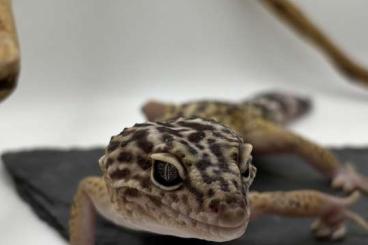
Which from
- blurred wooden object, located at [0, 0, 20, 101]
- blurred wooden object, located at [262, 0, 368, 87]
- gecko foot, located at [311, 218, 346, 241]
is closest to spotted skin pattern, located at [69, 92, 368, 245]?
blurred wooden object, located at [0, 0, 20, 101]

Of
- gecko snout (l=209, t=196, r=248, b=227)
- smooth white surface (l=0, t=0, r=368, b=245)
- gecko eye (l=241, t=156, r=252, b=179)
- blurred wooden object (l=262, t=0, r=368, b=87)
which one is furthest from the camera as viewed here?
blurred wooden object (l=262, t=0, r=368, b=87)

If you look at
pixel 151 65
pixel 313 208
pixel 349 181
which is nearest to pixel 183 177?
pixel 313 208

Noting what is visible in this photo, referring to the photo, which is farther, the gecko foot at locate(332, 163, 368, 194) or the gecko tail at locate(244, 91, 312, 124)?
the gecko tail at locate(244, 91, 312, 124)

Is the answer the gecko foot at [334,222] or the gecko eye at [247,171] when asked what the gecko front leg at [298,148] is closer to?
the gecko foot at [334,222]

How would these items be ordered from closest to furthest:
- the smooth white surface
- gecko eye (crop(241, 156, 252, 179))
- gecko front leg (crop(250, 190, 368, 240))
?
gecko eye (crop(241, 156, 252, 179)), gecko front leg (crop(250, 190, 368, 240)), the smooth white surface

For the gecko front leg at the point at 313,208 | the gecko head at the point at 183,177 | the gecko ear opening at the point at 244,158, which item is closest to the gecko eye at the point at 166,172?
the gecko head at the point at 183,177

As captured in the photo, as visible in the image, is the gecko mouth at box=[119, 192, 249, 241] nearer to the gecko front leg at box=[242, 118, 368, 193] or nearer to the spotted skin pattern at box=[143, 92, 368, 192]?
the spotted skin pattern at box=[143, 92, 368, 192]

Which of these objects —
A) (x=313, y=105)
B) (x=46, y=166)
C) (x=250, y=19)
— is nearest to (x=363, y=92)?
(x=313, y=105)
